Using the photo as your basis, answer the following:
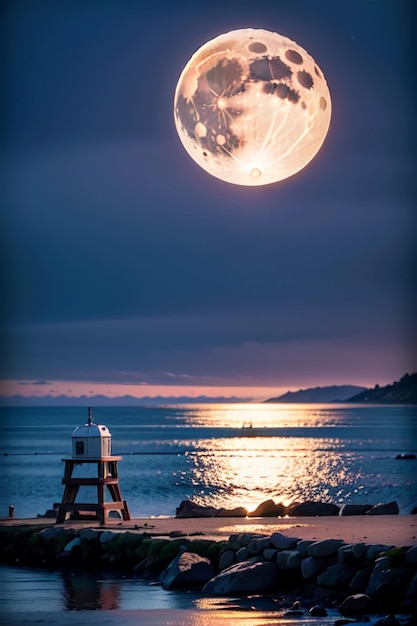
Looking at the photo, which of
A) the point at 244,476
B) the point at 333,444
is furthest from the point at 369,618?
the point at 333,444

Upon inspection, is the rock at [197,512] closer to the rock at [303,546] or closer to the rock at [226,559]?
the rock at [226,559]

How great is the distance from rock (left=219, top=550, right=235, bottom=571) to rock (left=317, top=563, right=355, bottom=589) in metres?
2.97

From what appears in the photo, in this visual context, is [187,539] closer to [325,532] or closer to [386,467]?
[325,532]

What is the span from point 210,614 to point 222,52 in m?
9.85

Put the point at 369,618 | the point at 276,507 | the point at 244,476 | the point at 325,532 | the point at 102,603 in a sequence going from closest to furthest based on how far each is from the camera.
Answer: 1. the point at 369,618
2. the point at 102,603
3. the point at 325,532
4. the point at 276,507
5. the point at 244,476

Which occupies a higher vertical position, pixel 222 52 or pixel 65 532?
pixel 222 52

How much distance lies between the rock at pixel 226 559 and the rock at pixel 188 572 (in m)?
0.24

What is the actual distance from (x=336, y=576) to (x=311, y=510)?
15.5 m

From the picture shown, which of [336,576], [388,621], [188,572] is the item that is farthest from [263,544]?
[388,621]

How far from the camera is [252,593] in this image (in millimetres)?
24500

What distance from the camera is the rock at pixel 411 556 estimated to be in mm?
22652

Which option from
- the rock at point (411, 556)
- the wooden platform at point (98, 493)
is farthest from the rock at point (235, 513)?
the rock at point (411, 556)

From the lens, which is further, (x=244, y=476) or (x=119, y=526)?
(x=244, y=476)

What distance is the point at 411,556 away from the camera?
74.5 feet
